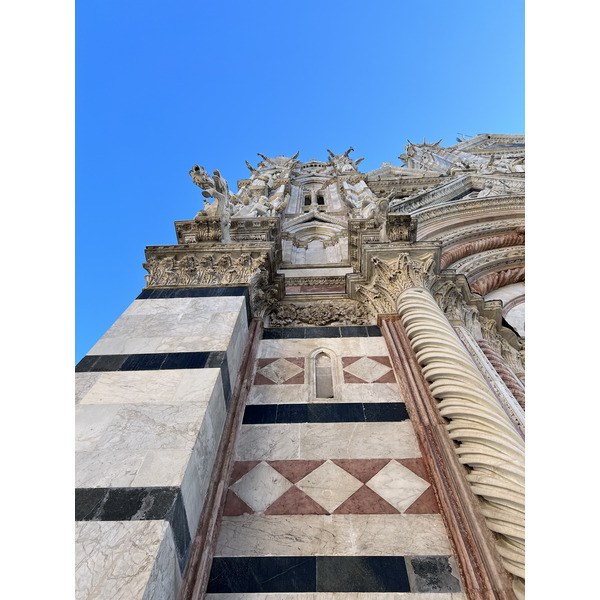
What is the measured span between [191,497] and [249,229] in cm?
637

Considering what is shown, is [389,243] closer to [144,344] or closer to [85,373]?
[144,344]

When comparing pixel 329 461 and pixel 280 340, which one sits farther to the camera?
pixel 280 340

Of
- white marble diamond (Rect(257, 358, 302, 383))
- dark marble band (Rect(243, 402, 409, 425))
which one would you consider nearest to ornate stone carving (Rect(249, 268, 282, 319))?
white marble diamond (Rect(257, 358, 302, 383))

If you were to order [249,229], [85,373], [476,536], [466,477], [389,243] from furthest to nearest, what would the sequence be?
[249,229] → [389,243] → [85,373] → [466,477] → [476,536]

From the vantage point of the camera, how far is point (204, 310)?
4371mm

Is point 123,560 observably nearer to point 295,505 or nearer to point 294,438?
point 295,505

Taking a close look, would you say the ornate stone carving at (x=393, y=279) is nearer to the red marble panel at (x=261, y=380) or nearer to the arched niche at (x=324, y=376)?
Result: the arched niche at (x=324, y=376)

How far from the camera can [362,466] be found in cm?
325

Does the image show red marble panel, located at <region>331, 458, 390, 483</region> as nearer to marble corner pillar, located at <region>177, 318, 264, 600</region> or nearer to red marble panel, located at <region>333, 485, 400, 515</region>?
red marble panel, located at <region>333, 485, 400, 515</region>

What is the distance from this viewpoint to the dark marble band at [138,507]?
228 cm

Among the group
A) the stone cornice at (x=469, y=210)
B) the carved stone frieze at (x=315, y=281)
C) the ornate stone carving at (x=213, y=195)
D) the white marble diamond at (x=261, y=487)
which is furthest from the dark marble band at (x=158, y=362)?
the stone cornice at (x=469, y=210)
